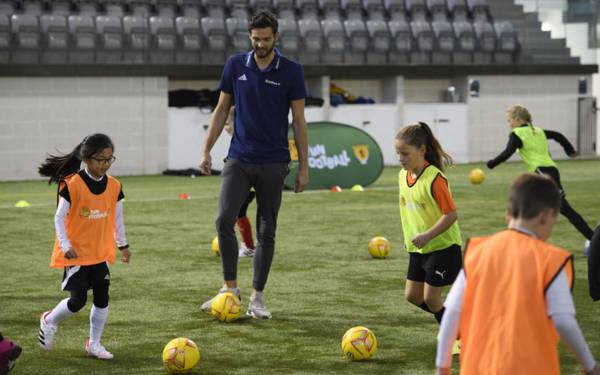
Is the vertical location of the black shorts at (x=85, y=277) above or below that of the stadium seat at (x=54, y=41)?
below

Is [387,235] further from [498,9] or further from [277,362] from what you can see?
[498,9]

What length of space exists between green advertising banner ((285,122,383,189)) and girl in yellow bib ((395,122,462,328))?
14653mm

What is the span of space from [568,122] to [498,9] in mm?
4250

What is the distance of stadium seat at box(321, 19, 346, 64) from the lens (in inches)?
1169

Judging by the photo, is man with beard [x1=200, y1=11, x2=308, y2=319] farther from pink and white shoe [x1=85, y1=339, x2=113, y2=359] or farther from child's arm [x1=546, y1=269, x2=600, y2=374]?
child's arm [x1=546, y1=269, x2=600, y2=374]

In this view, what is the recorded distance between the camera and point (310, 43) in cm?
2955

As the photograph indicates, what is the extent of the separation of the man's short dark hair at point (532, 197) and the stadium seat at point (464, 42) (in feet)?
92.5

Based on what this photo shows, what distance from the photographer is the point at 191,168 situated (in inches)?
1074

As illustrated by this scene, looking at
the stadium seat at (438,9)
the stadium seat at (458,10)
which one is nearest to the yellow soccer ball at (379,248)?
the stadium seat at (438,9)

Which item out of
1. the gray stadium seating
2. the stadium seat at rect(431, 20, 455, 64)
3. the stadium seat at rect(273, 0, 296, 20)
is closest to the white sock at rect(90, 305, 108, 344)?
the gray stadium seating

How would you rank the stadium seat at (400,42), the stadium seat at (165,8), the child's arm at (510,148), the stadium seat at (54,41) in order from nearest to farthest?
1. the child's arm at (510,148)
2. the stadium seat at (54,41)
3. the stadium seat at (165,8)
4. the stadium seat at (400,42)

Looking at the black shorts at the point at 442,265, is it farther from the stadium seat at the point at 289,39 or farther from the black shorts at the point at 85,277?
the stadium seat at the point at 289,39

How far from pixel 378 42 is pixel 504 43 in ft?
13.6

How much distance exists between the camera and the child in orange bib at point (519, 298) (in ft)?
12.2
